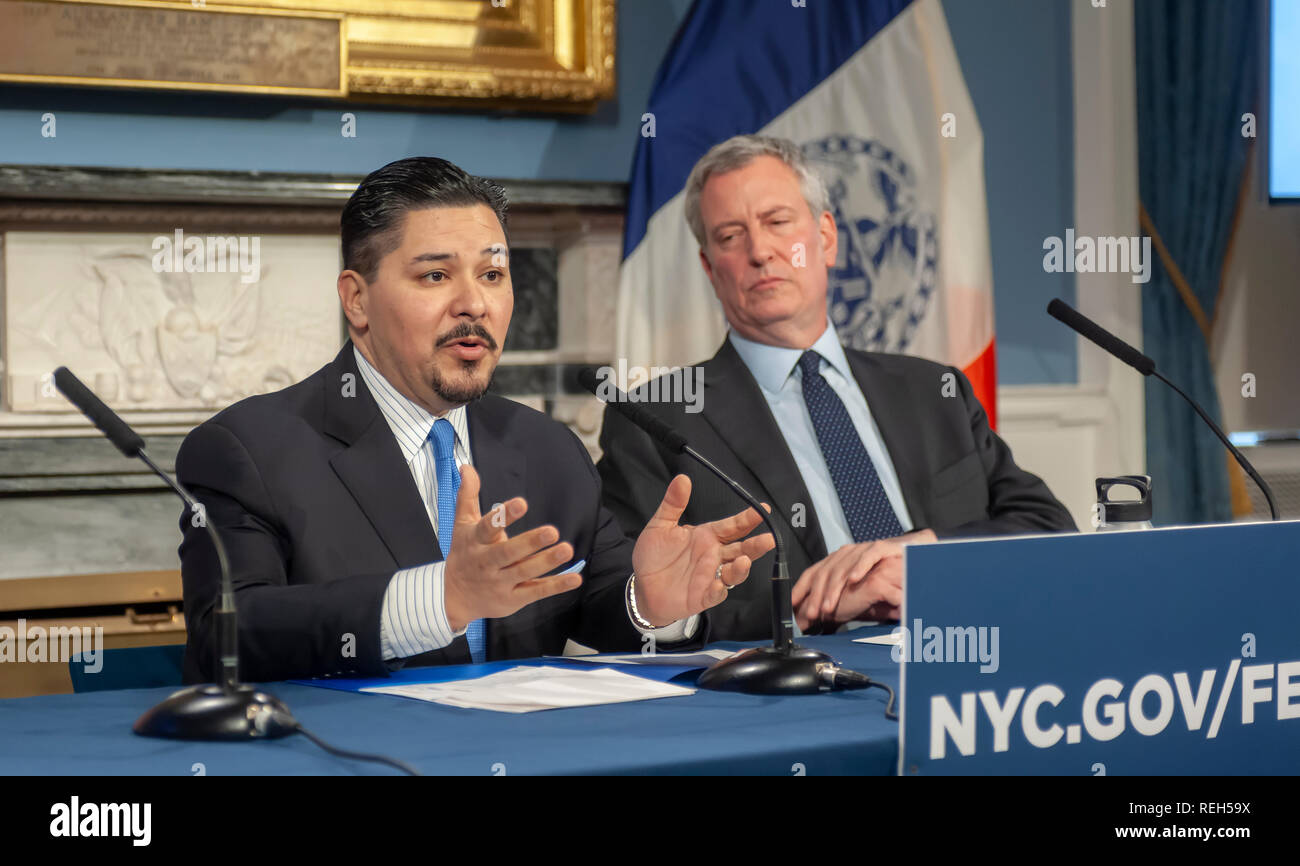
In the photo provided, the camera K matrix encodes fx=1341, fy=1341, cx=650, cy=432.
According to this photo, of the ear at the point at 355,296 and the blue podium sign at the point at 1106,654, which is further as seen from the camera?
the ear at the point at 355,296

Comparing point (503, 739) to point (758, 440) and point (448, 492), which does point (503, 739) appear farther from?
point (758, 440)

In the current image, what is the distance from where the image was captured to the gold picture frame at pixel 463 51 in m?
3.51

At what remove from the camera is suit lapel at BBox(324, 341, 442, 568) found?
187cm

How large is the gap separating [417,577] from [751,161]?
4.99 feet

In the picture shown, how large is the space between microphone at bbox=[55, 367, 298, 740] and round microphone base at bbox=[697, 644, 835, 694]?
1.65 ft

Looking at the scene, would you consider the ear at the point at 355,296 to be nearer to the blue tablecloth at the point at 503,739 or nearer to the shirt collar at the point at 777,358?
the blue tablecloth at the point at 503,739

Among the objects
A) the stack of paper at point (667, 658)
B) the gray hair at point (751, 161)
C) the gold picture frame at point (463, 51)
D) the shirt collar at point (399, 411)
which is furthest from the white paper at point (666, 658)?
the gold picture frame at point (463, 51)

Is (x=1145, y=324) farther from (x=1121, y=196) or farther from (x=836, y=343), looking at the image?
(x=836, y=343)

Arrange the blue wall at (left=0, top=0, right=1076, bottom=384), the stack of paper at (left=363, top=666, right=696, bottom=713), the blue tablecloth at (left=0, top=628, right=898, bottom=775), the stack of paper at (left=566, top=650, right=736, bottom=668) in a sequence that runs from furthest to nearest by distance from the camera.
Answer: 1. the blue wall at (left=0, top=0, right=1076, bottom=384)
2. the stack of paper at (left=566, top=650, right=736, bottom=668)
3. the stack of paper at (left=363, top=666, right=696, bottom=713)
4. the blue tablecloth at (left=0, top=628, right=898, bottom=775)

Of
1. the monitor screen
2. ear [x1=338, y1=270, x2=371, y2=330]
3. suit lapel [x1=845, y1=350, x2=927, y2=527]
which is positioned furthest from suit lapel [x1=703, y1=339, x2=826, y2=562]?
the monitor screen

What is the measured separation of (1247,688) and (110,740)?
1126 mm

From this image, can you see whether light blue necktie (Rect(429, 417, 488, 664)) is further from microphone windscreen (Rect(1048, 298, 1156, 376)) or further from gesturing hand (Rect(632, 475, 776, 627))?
microphone windscreen (Rect(1048, 298, 1156, 376))

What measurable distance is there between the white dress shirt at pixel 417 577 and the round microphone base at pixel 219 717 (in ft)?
1.05

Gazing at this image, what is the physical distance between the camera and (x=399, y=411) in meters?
2.01
